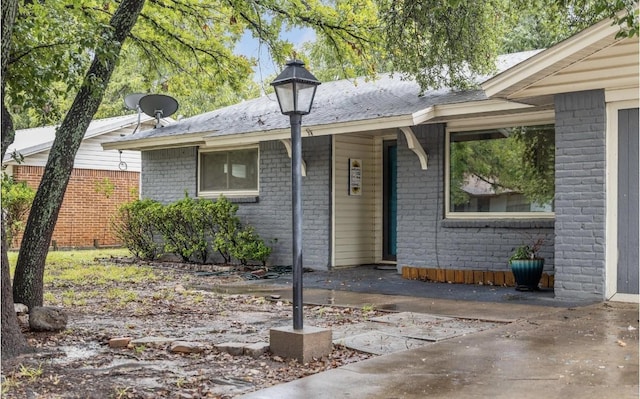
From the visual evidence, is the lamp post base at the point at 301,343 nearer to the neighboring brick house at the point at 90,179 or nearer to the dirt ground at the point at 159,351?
the dirt ground at the point at 159,351

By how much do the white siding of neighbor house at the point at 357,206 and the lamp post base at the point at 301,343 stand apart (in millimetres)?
6873

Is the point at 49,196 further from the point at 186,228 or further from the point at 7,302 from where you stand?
the point at 186,228

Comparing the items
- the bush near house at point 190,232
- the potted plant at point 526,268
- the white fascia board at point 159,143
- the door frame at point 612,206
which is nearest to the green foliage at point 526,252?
the potted plant at point 526,268

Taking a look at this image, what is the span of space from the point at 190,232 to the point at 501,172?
6.96 meters

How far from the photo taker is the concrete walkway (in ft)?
14.4

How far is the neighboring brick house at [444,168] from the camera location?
8055 mm

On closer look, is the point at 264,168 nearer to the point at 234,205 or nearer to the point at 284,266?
the point at 234,205

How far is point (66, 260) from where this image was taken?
1538 cm

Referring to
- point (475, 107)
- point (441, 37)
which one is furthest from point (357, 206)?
point (441, 37)

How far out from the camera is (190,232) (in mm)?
14430

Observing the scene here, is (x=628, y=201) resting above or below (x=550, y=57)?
below

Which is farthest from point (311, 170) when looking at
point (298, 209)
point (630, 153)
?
point (298, 209)

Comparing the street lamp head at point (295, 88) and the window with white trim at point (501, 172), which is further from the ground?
the street lamp head at point (295, 88)

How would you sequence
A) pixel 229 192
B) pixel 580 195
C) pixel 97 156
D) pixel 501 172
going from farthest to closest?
pixel 97 156, pixel 229 192, pixel 501 172, pixel 580 195
